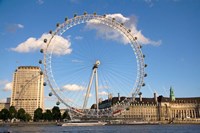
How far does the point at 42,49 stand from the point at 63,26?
7899 mm

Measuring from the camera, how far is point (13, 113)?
13750 centimetres

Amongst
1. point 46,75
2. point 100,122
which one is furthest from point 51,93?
point 100,122

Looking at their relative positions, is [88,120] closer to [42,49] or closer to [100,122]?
[100,122]

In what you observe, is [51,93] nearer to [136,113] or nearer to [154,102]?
[136,113]

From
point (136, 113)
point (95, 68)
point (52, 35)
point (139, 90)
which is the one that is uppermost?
point (52, 35)

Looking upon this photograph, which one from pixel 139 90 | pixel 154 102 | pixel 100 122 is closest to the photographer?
pixel 139 90

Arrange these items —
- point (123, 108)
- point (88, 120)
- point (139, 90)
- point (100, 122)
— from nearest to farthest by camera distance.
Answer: point (139, 90) < point (123, 108) < point (88, 120) < point (100, 122)

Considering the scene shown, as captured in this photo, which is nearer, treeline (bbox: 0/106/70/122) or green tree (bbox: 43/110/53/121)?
treeline (bbox: 0/106/70/122)

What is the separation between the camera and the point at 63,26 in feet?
237

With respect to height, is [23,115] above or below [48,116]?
above

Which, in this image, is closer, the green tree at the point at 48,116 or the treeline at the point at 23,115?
the treeline at the point at 23,115

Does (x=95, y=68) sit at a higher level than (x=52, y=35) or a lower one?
lower

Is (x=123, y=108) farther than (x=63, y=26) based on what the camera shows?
Yes

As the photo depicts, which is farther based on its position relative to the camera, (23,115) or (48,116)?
(48,116)
